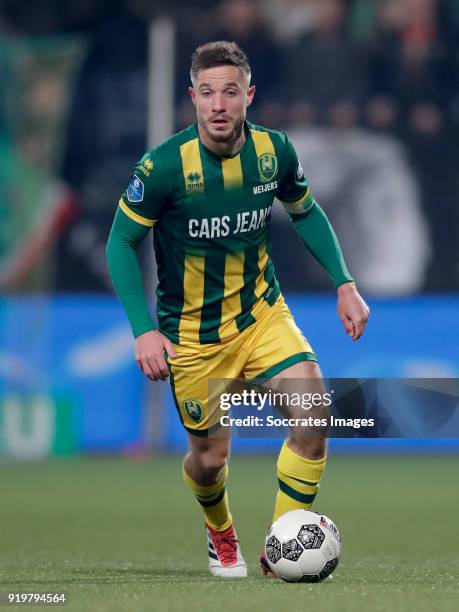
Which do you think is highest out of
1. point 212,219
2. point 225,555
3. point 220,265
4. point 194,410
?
point 212,219

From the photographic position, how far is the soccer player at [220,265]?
4.79 m

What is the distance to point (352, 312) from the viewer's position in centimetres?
485

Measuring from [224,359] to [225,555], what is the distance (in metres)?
0.71

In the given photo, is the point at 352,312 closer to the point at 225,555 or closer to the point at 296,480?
the point at 296,480

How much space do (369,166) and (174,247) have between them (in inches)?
356

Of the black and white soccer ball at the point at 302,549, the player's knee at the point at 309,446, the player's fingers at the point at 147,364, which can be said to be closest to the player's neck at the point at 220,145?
the player's fingers at the point at 147,364

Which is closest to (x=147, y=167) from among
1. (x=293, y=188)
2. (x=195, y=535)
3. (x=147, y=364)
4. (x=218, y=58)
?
(x=218, y=58)

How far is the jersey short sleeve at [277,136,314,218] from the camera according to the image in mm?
5043

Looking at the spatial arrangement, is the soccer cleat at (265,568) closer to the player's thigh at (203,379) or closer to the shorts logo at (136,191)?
the player's thigh at (203,379)

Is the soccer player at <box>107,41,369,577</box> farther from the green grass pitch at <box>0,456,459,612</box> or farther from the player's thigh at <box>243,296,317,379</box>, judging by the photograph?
the green grass pitch at <box>0,456,459,612</box>

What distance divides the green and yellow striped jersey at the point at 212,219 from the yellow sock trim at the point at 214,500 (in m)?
0.53

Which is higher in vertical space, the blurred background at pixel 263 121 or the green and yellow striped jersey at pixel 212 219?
the green and yellow striped jersey at pixel 212 219

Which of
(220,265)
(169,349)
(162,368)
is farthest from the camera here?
(220,265)

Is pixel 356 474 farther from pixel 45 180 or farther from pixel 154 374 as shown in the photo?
pixel 154 374
